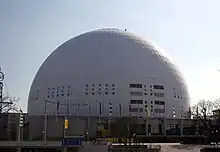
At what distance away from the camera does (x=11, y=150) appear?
4956cm

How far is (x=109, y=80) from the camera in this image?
94.1 m

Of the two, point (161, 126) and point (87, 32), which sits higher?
point (87, 32)

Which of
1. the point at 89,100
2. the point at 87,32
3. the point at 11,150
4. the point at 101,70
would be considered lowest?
the point at 11,150

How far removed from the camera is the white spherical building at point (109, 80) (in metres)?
92.3

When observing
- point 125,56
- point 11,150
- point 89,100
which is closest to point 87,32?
point 125,56

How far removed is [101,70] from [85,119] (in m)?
15.1

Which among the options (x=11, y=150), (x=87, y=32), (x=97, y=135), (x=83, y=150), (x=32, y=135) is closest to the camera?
(x=83, y=150)

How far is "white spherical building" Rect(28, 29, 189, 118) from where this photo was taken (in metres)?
92.3

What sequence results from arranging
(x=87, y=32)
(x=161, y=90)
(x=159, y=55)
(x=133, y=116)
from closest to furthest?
(x=133, y=116) < (x=161, y=90) < (x=159, y=55) < (x=87, y=32)

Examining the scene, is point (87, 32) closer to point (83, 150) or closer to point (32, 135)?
point (32, 135)

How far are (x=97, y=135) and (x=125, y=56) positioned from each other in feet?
83.8

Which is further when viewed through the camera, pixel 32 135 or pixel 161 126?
pixel 161 126

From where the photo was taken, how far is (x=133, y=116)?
9112 cm

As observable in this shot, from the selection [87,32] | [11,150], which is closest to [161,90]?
[87,32]
